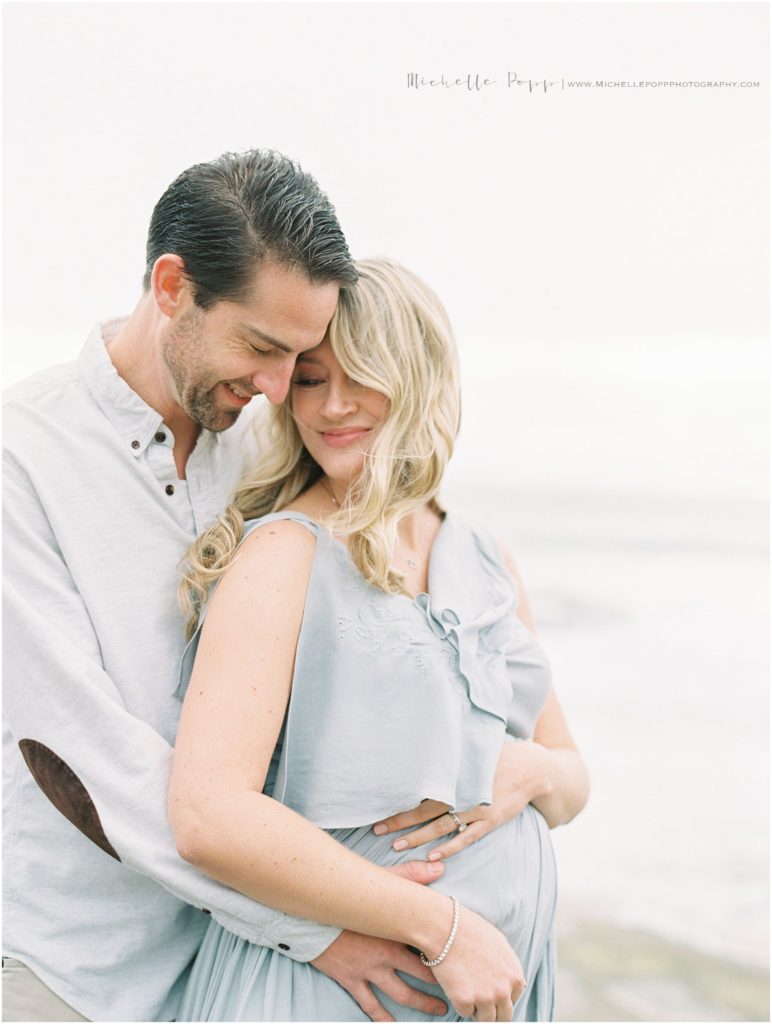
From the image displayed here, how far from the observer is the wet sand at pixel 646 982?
382 cm

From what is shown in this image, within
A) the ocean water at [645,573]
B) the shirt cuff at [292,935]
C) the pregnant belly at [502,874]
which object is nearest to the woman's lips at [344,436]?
the pregnant belly at [502,874]

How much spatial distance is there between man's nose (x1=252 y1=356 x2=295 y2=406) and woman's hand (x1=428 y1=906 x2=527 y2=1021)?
0.90m

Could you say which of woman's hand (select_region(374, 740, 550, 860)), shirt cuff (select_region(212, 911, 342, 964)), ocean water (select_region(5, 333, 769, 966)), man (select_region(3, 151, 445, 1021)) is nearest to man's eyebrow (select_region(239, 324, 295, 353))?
man (select_region(3, 151, 445, 1021))

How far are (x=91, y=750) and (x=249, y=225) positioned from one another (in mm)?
895

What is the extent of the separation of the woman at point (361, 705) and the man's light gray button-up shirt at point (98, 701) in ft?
0.25

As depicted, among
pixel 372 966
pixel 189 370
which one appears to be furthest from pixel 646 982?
pixel 189 370

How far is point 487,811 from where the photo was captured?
1.67m

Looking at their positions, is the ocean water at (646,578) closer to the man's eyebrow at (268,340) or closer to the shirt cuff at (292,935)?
the man's eyebrow at (268,340)

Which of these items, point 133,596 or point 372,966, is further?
Result: point 133,596

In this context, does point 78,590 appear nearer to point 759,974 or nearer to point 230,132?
point 230,132

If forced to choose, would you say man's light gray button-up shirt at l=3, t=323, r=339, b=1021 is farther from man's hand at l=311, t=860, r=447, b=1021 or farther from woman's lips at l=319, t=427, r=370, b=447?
woman's lips at l=319, t=427, r=370, b=447

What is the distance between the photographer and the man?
155cm
